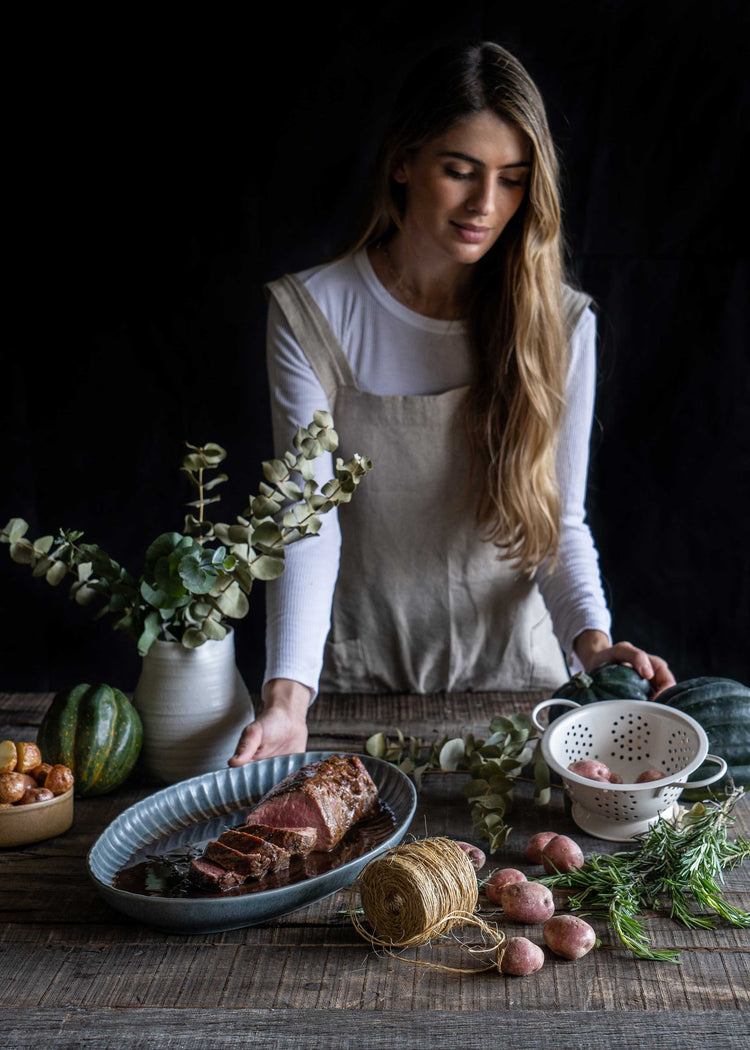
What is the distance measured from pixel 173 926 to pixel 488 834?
44 cm

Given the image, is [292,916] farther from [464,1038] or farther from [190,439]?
[190,439]

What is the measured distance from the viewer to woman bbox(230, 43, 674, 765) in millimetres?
1804

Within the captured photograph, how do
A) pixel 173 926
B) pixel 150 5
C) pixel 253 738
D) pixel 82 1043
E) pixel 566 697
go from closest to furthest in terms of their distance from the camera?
pixel 82 1043 < pixel 173 926 < pixel 253 738 < pixel 566 697 < pixel 150 5

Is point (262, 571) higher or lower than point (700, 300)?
lower

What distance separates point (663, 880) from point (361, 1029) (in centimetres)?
43

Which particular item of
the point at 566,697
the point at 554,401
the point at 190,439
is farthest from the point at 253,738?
the point at 190,439

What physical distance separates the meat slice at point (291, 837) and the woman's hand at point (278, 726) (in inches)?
7.7

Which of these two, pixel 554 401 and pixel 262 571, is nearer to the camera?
pixel 262 571

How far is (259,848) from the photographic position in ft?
3.86

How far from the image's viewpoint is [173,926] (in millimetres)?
1104

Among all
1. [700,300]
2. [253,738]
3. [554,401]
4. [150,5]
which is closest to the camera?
[253,738]

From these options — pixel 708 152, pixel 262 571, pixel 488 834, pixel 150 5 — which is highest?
pixel 150 5

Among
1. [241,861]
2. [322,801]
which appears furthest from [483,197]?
[241,861]

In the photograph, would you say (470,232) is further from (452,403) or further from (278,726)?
(278,726)
